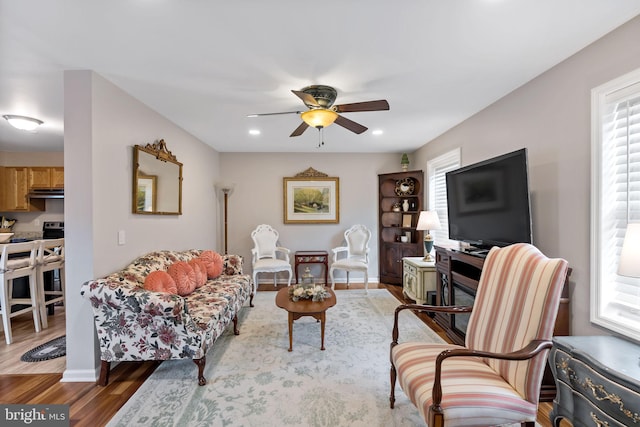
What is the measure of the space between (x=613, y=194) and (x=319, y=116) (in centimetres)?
211

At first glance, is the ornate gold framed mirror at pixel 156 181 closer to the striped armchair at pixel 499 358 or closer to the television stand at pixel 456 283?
the striped armchair at pixel 499 358

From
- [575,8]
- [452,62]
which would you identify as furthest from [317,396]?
[575,8]

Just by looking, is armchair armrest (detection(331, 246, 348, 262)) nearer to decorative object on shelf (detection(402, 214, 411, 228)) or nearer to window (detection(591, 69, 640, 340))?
decorative object on shelf (detection(402, 214, 411, 228))

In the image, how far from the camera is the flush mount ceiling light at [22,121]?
3.29m

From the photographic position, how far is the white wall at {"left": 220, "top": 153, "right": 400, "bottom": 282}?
17.6 ft

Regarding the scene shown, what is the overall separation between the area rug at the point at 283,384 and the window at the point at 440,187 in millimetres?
1552

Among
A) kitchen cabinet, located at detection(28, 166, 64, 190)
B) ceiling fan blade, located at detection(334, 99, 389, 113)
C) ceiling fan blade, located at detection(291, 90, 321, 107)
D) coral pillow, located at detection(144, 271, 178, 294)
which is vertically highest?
ceiling fan blade, located at detection(291, 90, 321, 107)

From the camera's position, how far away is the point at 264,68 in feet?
7.30

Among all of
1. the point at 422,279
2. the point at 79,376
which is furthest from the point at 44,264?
the point at 422,279

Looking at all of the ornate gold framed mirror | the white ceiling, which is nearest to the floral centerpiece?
the ornate gold framed mirror

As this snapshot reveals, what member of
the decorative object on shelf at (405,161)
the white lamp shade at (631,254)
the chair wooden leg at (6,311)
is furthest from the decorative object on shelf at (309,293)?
the decorative object on shelf at (405,161)

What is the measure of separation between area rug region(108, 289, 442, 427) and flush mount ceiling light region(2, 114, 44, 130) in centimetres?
331

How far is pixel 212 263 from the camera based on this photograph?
3.47 meters

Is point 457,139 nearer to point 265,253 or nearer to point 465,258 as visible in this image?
point 465,258
